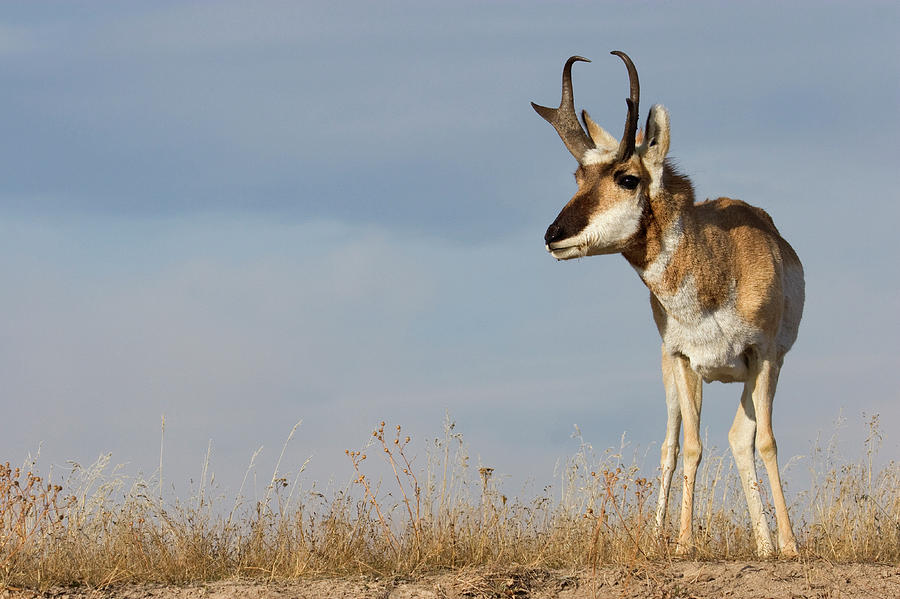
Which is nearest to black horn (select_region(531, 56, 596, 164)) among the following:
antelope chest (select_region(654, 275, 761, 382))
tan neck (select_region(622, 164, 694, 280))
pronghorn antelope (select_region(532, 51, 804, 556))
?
pronghorn antelope (select_region(532, 51, 804, 556))

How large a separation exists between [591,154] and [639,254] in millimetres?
1028

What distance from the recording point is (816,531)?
32.2 feet

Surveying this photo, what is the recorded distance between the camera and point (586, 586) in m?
7.54

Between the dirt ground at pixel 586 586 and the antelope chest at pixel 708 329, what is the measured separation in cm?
194

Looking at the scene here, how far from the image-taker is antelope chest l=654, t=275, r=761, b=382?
9.13 m

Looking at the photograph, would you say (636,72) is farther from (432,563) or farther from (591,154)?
(432,563)

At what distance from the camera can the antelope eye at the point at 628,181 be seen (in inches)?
356

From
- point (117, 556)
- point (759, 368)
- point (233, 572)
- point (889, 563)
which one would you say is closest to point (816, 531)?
point (889, 563)

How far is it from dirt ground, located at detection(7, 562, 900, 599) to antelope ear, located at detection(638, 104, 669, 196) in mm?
3333

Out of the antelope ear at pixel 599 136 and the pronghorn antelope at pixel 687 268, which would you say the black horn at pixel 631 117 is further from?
the antelope ear at pixel 599 136

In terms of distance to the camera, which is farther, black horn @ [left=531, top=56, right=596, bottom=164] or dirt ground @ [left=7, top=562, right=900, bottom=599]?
black horn @ [left=531, top=56, right=596, bottom=164]

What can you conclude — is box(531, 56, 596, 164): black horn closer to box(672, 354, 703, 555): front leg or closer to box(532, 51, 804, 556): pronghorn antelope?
box(532, 51, 804, 556): pronghorn antelope

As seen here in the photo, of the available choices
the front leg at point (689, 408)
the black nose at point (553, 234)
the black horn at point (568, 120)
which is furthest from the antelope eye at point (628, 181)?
the front leg at point (689, 408)

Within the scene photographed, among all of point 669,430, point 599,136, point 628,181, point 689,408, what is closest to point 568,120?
point 599,136
